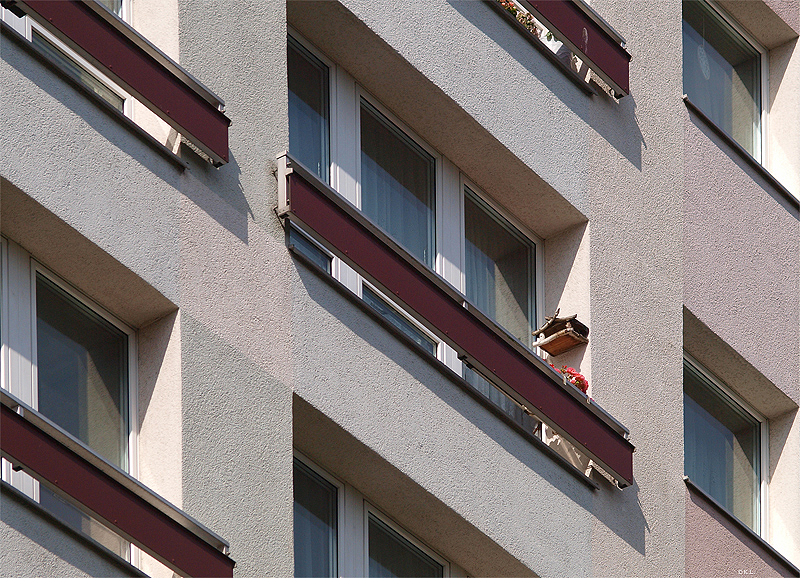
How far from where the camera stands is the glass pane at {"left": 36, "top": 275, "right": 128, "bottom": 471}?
36.6 feet

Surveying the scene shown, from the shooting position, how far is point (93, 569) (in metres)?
10.2

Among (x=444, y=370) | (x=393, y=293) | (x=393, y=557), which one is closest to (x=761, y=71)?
(x=444, y=370)

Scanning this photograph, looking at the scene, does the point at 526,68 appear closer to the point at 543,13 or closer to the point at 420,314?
the point at 543,13

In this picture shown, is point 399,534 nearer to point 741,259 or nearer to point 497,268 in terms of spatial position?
point 497,268

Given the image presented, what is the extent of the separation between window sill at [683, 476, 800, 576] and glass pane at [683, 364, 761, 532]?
48 cm

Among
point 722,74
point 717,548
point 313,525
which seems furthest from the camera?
point 722,74

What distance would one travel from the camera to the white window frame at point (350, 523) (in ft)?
41.2

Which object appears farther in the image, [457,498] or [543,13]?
[543,13]

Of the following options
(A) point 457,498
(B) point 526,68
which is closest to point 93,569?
(A) point 457,498

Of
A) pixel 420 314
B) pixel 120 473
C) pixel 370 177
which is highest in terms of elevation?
pixel 370 177

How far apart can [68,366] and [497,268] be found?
15.0ft

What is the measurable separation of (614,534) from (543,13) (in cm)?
455

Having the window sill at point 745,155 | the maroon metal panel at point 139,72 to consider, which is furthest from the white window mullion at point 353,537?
the window sill at point 745,155

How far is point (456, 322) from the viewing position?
1286cm
